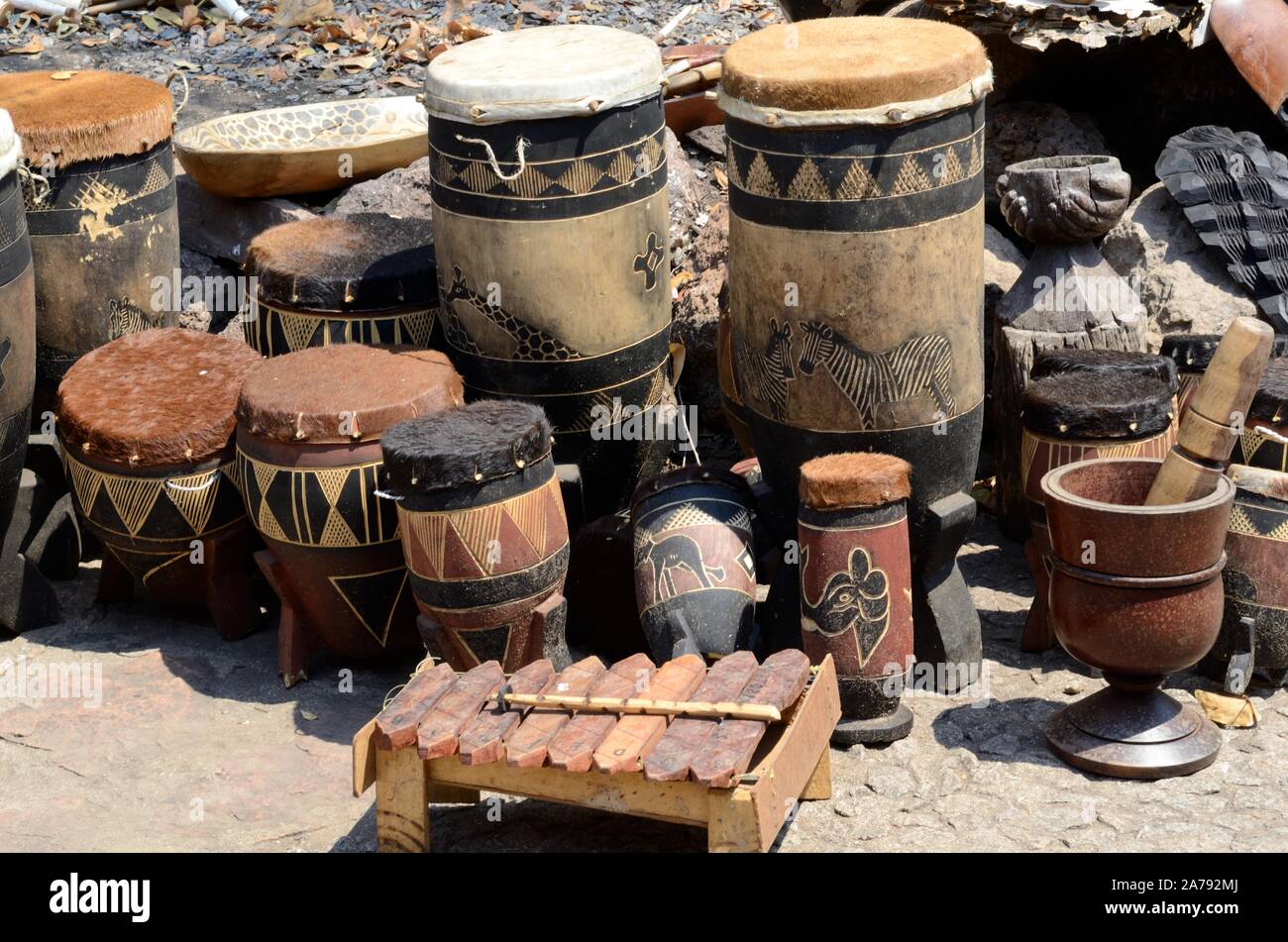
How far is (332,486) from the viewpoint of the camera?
4.95 meters

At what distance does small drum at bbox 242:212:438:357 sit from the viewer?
18.2 ft

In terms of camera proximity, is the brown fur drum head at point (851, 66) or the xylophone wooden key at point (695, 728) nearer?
the xylophone wooden key at point (695, 728)

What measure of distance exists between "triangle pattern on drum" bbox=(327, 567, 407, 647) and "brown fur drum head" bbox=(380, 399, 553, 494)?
37 centimetres

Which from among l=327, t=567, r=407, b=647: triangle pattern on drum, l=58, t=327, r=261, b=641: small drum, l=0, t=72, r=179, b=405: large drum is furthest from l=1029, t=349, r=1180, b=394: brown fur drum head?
l=0, t=72, r=179, b=405: large drum

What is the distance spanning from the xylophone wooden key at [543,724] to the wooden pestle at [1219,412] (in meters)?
1.58

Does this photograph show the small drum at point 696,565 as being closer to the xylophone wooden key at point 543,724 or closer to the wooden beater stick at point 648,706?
the xylophone wooden key at point 543,724

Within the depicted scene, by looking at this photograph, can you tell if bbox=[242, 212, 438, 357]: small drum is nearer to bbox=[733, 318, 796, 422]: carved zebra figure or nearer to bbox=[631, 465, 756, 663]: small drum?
bbox=[631, 465, 756, 663]: small drum

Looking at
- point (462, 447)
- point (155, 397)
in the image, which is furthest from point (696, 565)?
point (155, 397)

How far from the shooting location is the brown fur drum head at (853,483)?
177 inches

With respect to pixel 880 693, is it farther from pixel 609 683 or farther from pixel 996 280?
pixel 996 280

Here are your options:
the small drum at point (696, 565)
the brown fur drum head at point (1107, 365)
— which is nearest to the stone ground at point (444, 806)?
the small drum at point (696, 565)

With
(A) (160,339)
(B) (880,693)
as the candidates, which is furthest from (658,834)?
(A) (160,339)

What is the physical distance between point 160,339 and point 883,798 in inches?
120

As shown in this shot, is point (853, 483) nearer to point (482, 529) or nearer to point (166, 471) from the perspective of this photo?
point (482, 529)
